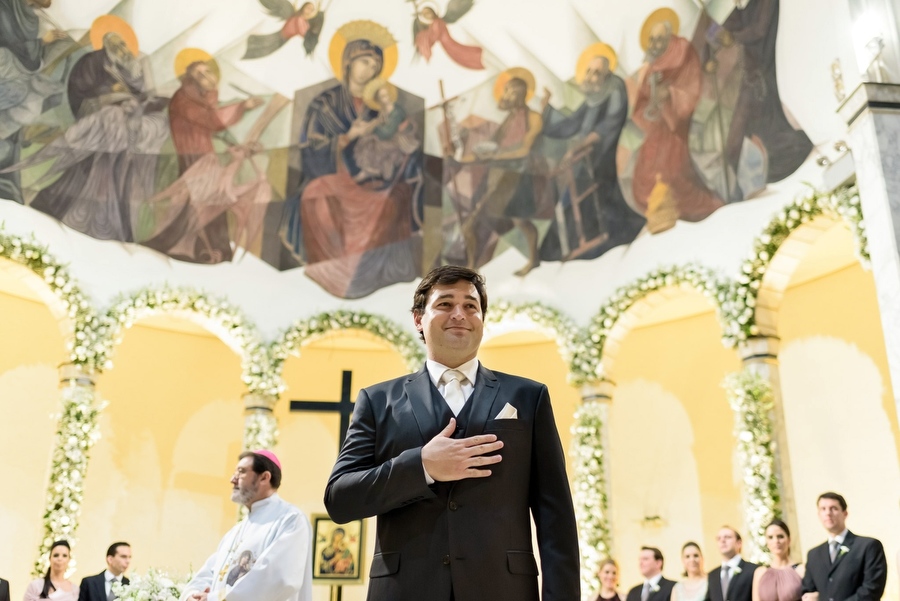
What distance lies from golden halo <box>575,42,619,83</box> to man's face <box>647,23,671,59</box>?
75cm

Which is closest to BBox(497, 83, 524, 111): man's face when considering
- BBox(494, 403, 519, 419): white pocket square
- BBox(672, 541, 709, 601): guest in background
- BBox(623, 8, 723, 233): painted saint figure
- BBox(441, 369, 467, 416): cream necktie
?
Answer: BBox(623, 8, 723, 233): painted saint figure

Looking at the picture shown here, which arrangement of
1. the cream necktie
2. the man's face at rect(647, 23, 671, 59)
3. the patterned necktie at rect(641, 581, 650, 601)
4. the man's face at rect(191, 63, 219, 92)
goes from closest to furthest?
the cream necktie, the patterned necktie at rect(641, 581, 650, 601), the man's face at rect(647, 23, 671, 59), the man's face at rect(191, 63, 219, 92)

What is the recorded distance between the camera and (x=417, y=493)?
237cm

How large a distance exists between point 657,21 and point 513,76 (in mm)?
2871

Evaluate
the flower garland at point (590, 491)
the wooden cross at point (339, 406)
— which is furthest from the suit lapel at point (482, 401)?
the wooden cross at point (339, 406)

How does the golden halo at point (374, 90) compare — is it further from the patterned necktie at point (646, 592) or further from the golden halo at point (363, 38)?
the patterned necktie at point (646, 592)

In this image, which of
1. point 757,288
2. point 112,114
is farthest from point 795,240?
point 112,114

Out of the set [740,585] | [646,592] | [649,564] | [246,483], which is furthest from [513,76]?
[246,483]

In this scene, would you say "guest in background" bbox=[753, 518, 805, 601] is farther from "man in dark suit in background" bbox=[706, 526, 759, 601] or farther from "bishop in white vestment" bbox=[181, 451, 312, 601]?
"bishop in white vestment" bbox=[181, 451, 312, 601]

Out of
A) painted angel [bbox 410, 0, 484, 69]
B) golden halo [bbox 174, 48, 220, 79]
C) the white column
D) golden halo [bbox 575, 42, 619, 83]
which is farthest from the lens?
painted angel [bbox 410, 0, 484, 69]

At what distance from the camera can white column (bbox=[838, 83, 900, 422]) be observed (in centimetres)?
734

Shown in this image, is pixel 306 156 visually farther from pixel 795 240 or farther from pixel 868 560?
pixel 868 560

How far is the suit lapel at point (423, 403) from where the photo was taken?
2584mm

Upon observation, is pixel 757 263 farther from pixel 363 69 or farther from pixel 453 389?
pixel 453 389
